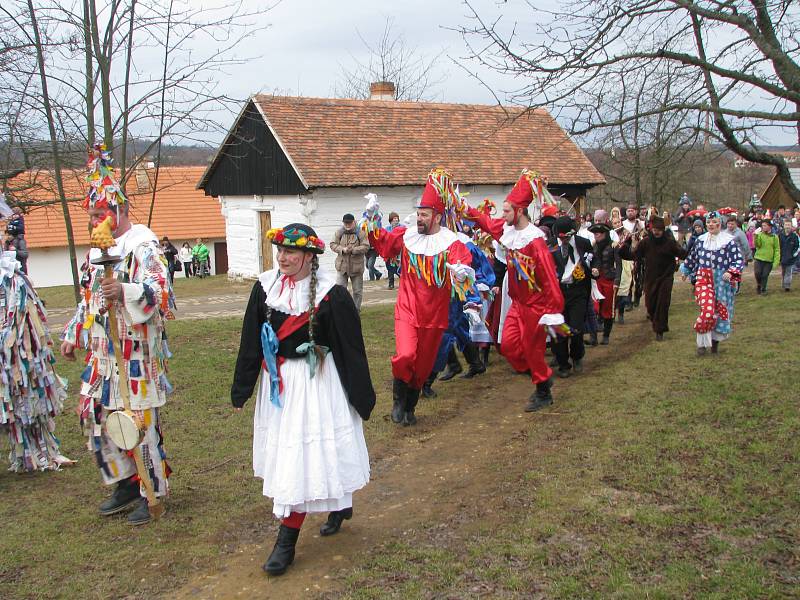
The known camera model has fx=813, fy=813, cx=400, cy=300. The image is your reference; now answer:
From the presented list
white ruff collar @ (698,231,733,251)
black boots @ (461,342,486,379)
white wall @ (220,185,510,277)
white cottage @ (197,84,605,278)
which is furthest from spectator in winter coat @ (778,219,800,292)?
black boots @ (461,342,486,379)

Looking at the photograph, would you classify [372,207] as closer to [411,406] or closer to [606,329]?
[411,406]

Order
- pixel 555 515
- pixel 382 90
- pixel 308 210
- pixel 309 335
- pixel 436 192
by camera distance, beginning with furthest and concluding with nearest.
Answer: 1. pixel 382 90
2. pixel 308 210
3. pixel 436 192
4. pixel 555 515
5. pixel 309 335

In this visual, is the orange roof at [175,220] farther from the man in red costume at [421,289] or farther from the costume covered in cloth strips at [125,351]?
the costume covered in cloth strips at [125,351]

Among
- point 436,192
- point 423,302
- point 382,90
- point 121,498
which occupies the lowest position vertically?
point 121,498

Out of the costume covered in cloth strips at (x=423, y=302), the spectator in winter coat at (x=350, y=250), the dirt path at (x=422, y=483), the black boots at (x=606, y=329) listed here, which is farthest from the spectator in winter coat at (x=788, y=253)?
the costume covered in cloth strips at (x=423, y=302)

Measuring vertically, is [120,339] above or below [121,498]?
above

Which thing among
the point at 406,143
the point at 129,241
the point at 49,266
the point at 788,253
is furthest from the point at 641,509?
the point at 49,266

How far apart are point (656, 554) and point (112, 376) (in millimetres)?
3378

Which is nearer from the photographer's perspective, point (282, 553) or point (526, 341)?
point (282, 553)

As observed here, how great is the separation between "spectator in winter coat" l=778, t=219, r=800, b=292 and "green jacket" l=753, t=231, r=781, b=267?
22cm

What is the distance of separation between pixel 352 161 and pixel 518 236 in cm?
1528

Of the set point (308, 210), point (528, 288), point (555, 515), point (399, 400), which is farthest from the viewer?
point (308, 210)

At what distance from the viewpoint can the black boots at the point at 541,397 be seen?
7.70 meters

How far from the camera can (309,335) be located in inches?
179
